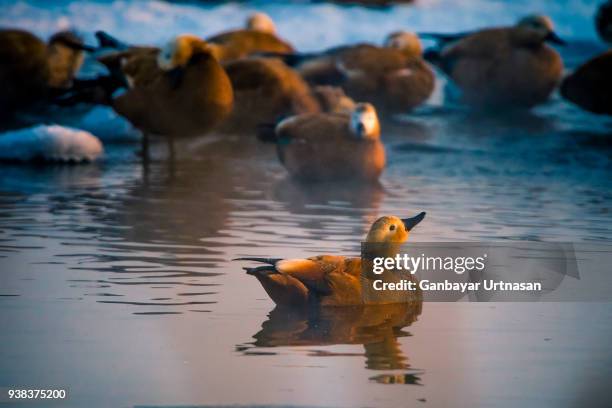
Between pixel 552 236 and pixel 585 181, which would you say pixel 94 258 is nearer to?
pixel 552 236

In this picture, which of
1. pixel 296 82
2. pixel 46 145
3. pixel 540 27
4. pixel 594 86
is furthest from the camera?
pixel 540 27

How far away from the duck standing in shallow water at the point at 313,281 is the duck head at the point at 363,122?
4525 mm

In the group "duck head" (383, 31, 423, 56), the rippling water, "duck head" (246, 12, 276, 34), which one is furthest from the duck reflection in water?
"duck head" (246, 12, 276, 34)

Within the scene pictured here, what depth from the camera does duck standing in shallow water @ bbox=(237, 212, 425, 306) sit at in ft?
18.4

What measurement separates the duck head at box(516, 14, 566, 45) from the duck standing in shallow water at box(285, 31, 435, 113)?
144cm

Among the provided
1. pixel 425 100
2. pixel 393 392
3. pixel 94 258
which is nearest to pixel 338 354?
pixel 393 392

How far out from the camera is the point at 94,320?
216 inches

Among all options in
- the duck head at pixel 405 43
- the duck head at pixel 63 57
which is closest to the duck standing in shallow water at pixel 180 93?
the duck head at pixel 63 57

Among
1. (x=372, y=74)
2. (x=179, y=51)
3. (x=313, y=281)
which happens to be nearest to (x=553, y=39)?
(x=372, y=74)

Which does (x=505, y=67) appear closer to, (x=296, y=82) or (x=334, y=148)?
(x=296, y=82)

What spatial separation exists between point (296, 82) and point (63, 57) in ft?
11.1

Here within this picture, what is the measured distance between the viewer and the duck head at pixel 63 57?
1473 cm

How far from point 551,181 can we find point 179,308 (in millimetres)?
5144

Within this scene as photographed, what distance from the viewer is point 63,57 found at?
15.1 m
